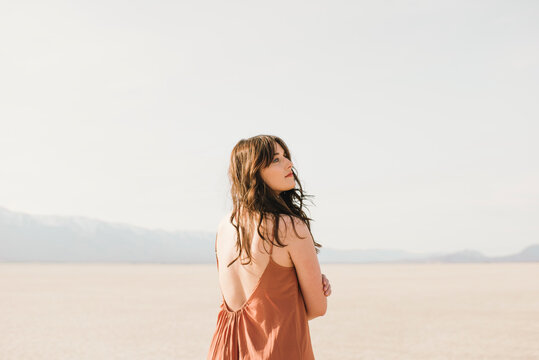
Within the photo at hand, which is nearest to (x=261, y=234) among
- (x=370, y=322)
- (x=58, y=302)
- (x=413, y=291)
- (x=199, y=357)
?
(x=199, y=357)

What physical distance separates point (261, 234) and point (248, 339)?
12.3 inches

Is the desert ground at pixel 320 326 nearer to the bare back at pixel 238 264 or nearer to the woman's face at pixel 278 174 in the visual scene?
the bare back at pixel 238 264

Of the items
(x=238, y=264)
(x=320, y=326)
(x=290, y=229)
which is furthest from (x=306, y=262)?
(x=320, y=326)

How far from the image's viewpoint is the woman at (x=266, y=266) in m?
→ 1.64

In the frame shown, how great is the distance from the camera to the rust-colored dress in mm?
1642

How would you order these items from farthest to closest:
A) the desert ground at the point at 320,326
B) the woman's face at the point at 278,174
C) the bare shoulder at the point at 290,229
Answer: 1. the desert ground at the point at 320,326
2. the woman's face at the point at 278,174
3. the bare shoulder at the point at 290,229

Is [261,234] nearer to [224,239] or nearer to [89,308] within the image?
[224,239]

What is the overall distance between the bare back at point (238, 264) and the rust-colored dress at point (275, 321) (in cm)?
2

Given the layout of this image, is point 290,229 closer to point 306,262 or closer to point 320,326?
point 306,262

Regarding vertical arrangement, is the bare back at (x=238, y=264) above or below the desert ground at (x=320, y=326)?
above

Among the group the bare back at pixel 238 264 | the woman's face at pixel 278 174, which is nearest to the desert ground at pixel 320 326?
the bare back at pixel 238 264

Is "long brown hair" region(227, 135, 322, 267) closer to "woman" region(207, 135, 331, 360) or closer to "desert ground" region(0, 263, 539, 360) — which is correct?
"woman" region(207, 135, 331, 360)

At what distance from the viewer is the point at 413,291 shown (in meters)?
18.9

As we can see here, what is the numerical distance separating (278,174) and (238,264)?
0.97 feet
